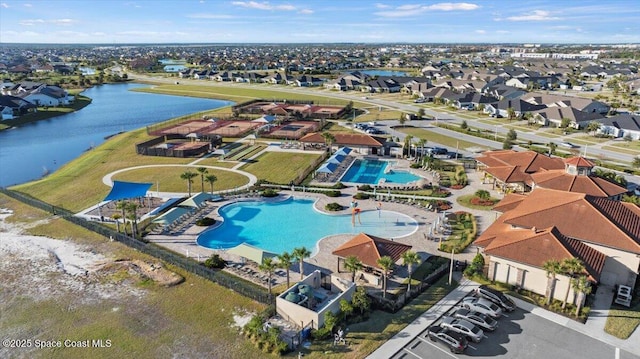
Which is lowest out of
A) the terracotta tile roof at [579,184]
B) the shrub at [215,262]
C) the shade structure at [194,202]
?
the shrub at [215,262]

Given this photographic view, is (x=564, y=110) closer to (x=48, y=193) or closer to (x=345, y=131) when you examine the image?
(x=345, y=131)

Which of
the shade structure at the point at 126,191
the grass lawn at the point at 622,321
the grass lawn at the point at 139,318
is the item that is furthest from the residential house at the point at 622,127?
the shade structure at the point at 126,191

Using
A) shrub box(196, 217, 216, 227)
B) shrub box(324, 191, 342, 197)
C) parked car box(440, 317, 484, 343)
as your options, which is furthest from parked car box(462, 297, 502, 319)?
shrub box(196, 217, 216, 227)

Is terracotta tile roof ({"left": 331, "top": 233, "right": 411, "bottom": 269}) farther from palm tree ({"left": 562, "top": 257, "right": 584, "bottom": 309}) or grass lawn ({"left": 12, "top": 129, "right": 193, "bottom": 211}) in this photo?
grass lawn ({"left": 12, "top": 129, "right": 193, "bottom": 211})

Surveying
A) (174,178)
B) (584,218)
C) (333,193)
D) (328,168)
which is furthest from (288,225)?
(584,218)

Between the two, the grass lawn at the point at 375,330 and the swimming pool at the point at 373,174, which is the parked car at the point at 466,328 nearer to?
the grass lawn at the point at 375,330

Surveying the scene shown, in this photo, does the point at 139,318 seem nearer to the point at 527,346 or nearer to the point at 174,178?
the point at 527,346

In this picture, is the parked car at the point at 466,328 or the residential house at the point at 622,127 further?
the residential house at the point at 622,127
